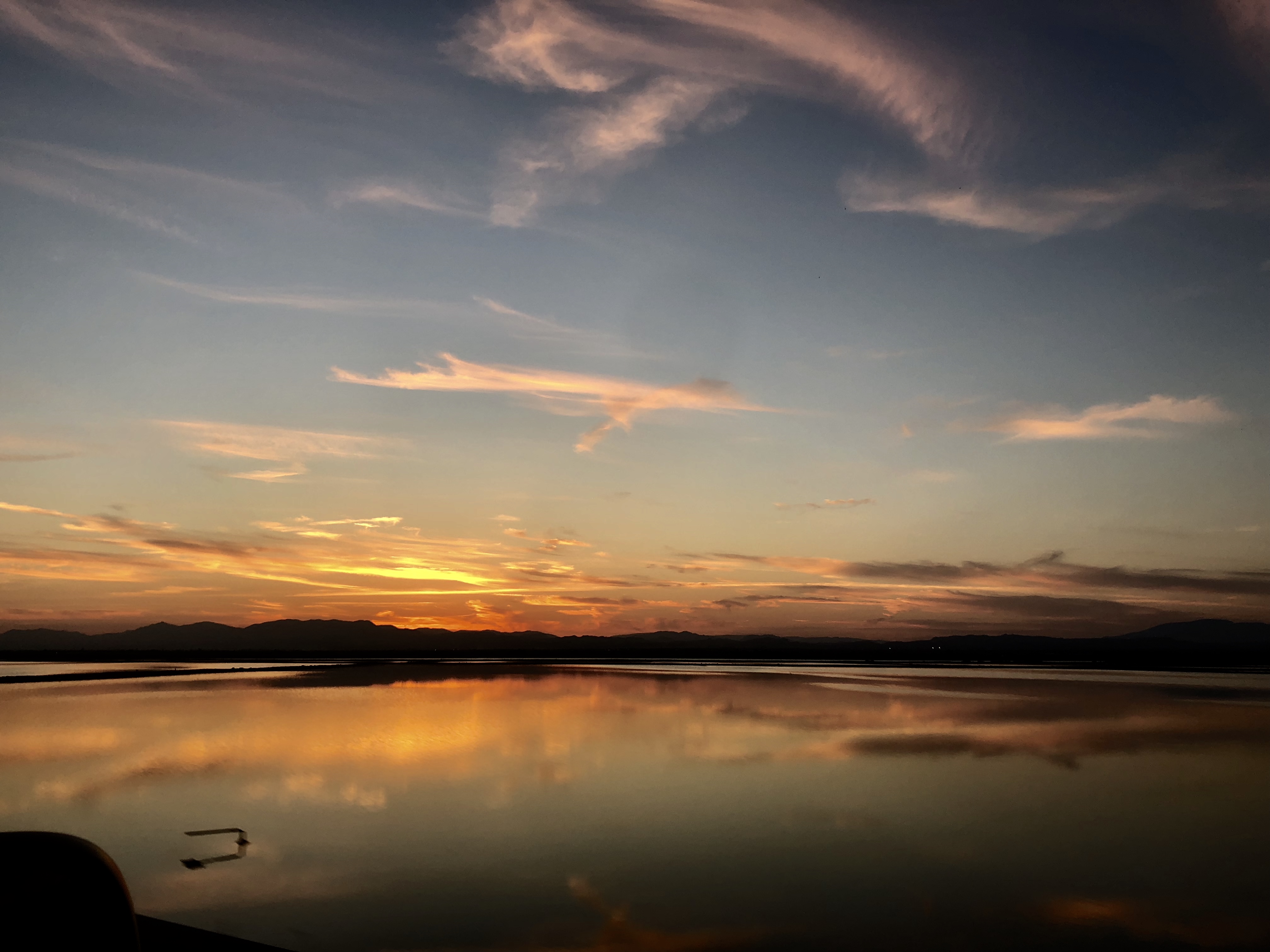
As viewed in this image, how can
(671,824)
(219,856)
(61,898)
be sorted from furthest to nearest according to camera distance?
Result: (671,824) < (219,856) < (61,898)

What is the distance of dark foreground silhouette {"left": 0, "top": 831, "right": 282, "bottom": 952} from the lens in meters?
4.23

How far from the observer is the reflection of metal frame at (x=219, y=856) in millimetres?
11812

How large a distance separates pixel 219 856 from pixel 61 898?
9105 mm

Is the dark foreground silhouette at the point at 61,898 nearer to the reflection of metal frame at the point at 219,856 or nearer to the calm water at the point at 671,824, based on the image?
the calm water at the point at 671,824

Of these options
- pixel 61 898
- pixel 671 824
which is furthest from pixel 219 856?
pixel 61 898

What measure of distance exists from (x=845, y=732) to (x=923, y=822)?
1131cm

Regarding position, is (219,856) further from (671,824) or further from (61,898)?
(61,898)

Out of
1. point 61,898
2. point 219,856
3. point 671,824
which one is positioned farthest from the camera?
point 671,824

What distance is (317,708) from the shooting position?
32.1 metres

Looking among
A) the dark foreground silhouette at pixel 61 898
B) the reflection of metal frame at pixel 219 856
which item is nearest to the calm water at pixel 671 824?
the reflection of metal frame at pixel 219 856

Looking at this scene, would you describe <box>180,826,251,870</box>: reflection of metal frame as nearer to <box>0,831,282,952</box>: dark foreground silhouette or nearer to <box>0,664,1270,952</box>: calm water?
<box>0,664,1270,952</box>: calm water

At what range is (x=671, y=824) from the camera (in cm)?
1440

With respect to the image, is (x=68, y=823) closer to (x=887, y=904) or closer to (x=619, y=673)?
(x=887, y=904)

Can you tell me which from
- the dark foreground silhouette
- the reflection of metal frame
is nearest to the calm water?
the reflection of metal frame
